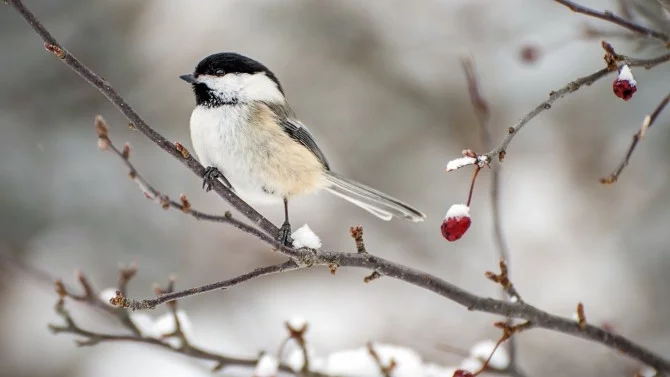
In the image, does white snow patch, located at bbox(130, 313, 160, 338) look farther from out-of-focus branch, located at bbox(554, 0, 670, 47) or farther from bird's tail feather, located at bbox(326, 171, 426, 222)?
out-of-focus branch, located at bbox(554, 0, 670, 47)

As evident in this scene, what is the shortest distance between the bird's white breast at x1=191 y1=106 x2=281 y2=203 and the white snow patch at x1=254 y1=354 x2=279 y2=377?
2.09 feet

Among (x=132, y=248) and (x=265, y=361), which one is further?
(x=132, y=248)

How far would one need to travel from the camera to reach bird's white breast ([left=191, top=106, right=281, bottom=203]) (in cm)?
221

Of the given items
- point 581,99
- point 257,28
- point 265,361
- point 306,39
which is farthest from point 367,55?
point 265,361

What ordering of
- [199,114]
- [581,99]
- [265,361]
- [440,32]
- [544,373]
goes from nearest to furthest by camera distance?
[265,361]
[199,114]
[544,373]
[581,99]
[440,32]

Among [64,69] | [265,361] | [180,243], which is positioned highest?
[64,69]

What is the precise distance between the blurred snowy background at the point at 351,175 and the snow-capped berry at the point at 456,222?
3135 millimetres

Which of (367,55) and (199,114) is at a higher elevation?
(367,55)

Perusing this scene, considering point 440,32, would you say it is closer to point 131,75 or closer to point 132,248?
point 131,75

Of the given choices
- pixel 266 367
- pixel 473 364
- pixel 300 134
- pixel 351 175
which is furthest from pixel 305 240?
pixel 351 175

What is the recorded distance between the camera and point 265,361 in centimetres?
186

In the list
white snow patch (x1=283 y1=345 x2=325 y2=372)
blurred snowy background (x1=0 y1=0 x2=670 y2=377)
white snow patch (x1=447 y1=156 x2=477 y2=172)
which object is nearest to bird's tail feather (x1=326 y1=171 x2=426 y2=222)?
white snow patch (x1=283 y1=345 x2=325 y2=372)

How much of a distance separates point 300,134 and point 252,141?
0.96 ft

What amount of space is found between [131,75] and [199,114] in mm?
3234
